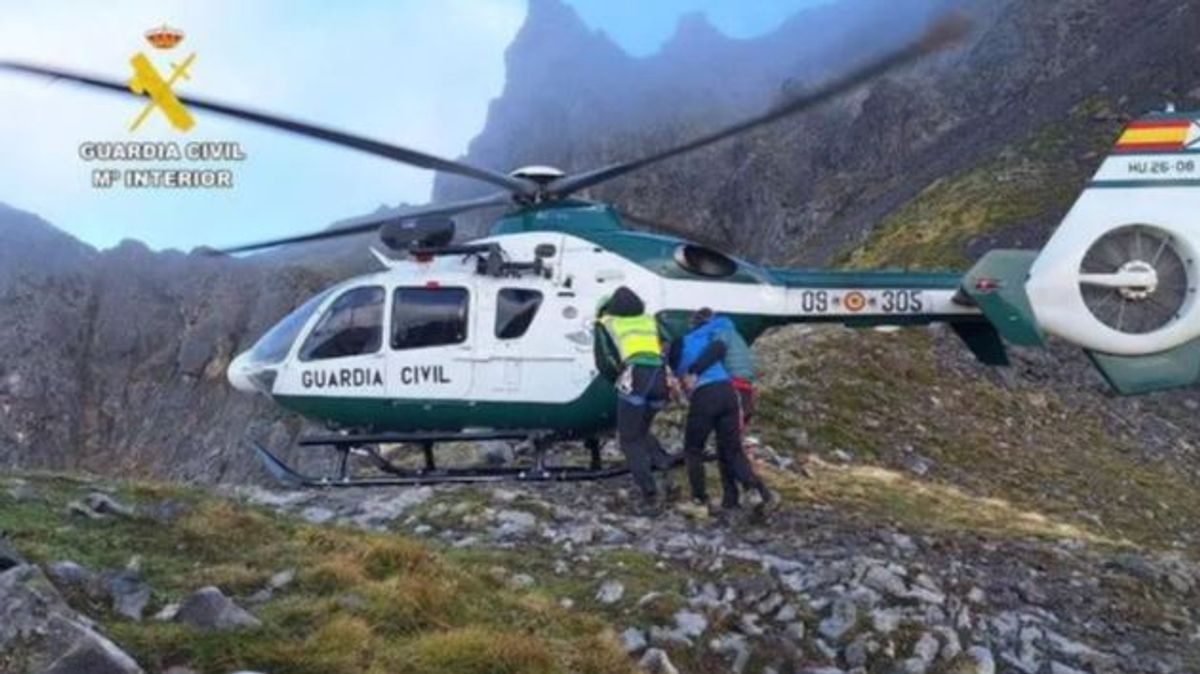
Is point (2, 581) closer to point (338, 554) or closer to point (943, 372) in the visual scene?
point (338, 554)

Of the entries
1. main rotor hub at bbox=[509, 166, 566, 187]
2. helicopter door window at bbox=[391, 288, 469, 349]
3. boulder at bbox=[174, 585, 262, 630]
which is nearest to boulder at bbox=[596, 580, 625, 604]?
boulder at bbox=[174, 585, 262, 630]

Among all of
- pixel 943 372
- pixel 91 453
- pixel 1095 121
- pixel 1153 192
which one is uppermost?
pixel 1095 121

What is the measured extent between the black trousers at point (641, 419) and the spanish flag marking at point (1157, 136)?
6223 mm

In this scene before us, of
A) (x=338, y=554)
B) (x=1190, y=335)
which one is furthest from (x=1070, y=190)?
(x=338, y=554)

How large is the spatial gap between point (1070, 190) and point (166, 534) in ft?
123

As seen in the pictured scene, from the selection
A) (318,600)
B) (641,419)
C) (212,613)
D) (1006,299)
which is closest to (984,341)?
(1006,299)

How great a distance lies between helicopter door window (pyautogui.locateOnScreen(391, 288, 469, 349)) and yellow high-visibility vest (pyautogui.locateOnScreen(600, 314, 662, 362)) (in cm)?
212

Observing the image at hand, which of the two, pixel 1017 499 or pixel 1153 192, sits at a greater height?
pixel 1153 192

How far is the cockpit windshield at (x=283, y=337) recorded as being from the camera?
1493 centimetres

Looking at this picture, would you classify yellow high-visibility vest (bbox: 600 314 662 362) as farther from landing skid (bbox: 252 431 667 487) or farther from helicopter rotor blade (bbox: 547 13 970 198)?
landing skid (bbox: 252 431 667 487)

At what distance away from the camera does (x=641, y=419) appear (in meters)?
13.0

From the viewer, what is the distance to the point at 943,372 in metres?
23.9

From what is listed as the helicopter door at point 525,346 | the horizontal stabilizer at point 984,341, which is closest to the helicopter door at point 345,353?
the helicopter door at point 525,346

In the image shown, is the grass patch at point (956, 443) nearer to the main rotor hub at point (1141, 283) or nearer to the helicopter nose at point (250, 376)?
the main rotor hub at point (1141, 283)
